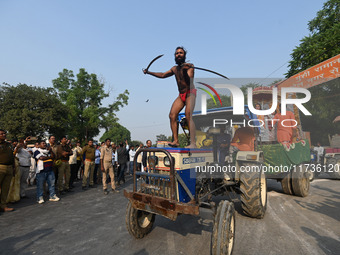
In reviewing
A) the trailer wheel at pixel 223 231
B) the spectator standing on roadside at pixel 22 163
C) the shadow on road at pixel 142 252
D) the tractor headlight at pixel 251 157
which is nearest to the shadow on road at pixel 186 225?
the shadow on road at pixel 142 252

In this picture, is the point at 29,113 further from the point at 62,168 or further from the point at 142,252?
the point at 142,252

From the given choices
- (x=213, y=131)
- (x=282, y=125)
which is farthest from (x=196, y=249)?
(x=282, y=125)

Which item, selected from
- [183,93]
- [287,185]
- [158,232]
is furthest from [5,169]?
[287,185]

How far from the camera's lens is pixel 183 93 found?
3.58 meters

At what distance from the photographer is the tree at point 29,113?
22.1 meters

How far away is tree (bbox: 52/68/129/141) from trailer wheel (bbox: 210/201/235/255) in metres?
25.6

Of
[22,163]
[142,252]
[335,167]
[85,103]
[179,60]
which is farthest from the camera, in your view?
[85,103]

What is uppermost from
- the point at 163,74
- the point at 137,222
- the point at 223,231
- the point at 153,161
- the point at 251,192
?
the point at 163,74

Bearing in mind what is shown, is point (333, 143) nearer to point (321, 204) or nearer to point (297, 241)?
point (321, 204)

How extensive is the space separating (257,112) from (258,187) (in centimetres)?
195

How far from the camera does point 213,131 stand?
4.12 metres

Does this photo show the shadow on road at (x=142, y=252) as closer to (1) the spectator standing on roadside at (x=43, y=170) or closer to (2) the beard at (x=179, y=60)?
(2) the beard at (x=179, y=60)

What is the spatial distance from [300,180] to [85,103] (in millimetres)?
28539

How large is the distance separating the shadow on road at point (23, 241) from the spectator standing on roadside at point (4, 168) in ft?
6.39
